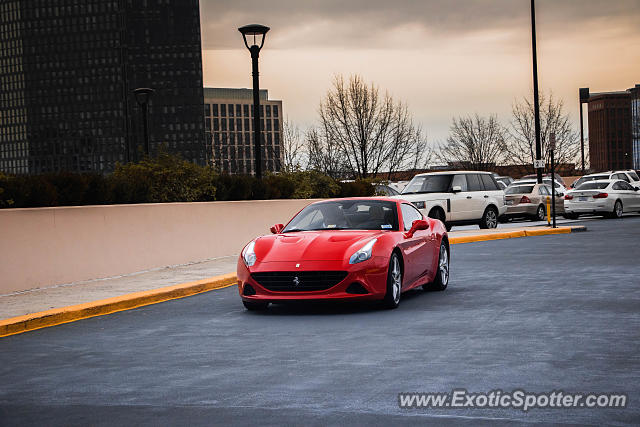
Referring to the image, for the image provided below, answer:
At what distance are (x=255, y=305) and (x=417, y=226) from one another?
244 centimetres

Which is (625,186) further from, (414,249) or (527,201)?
(414,249)

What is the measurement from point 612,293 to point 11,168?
157m

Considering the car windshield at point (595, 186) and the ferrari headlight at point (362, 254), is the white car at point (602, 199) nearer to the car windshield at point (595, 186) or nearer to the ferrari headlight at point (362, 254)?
the car windshield at point (595, 186)

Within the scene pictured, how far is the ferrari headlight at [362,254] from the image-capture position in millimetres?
11000

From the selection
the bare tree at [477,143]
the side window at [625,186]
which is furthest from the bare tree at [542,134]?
the side window at [625,186]

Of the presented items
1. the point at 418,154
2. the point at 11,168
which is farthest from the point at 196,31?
the point at 418,154

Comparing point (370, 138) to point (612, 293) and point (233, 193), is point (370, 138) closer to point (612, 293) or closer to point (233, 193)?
point (233, 193)

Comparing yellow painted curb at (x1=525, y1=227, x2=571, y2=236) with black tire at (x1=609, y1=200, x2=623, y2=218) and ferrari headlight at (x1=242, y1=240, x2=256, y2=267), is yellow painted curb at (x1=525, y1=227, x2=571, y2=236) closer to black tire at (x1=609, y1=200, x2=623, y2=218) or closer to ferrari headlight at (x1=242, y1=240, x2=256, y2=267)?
black tire at (x1=609, y1=200, x2=623, y2=218)

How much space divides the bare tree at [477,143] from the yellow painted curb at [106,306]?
70.3 metres

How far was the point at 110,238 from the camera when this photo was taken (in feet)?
54.5

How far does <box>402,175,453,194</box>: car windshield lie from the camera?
28188 mm

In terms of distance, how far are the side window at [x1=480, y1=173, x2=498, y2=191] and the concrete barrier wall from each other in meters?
9.96

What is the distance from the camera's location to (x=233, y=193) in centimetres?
2233

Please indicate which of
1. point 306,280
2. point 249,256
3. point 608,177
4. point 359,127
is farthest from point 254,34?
point 359,127
